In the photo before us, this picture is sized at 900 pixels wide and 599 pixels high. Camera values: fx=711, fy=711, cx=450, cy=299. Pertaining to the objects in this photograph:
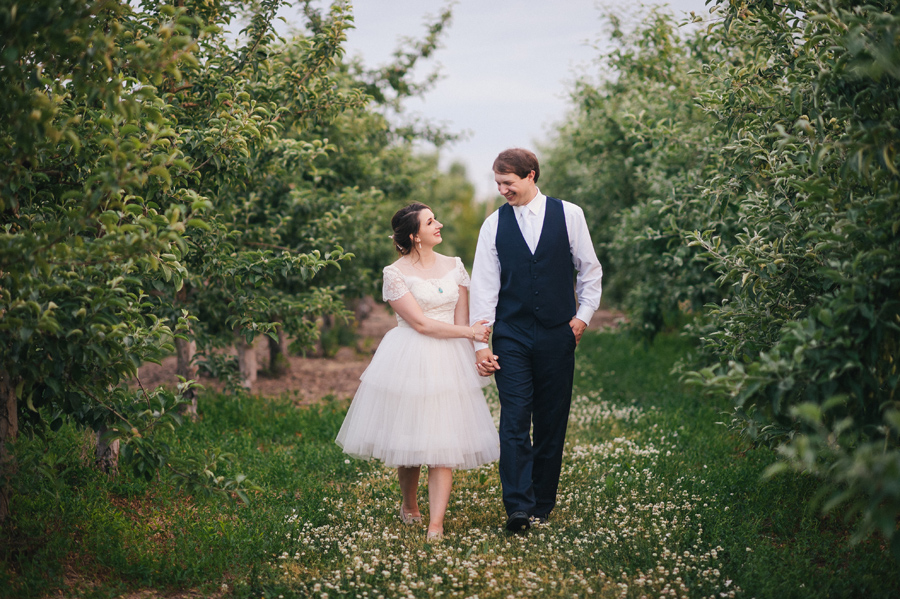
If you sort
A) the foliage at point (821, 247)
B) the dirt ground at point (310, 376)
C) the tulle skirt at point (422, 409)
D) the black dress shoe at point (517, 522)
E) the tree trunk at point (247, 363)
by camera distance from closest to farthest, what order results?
the foliage at point (821, 247) → the black dress shoe at point (517, 522) → the tulle skirt at point (422, 409) → the tree trunk at point (247, 363) → the dirt ground at point (310, 376)

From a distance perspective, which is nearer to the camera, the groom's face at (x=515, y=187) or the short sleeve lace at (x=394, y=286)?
the groom's face at (x=515, y=187)

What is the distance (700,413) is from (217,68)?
6083mm

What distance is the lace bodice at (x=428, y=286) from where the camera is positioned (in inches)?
194

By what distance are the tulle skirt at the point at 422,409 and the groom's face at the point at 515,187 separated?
42.6 inches

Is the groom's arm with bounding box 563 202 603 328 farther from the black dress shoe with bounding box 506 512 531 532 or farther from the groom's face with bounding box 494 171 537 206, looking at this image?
the black dress shoe with bounding box 506 512 531 532

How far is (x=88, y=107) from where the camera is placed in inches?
154

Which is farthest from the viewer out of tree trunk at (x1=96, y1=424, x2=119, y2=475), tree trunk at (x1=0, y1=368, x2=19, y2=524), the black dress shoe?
tree trunk at (x1=96, y1=424, x2=119, y2=475)

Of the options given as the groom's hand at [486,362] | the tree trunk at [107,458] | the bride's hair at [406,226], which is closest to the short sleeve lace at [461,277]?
the bride's hair at [406,226]

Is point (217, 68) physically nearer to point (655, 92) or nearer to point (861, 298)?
point (861, 298)

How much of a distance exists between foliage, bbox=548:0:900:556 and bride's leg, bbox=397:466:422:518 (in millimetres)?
2171

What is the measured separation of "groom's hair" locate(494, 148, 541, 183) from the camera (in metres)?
4.75

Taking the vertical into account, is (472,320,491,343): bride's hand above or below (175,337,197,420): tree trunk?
above

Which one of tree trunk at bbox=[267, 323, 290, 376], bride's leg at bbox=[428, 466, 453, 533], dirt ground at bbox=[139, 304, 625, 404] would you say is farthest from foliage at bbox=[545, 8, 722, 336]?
tree trunk at bbox=[267, 323, 290, 376]

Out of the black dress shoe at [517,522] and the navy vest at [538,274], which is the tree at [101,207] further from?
the black dress shoe at [517,522]
